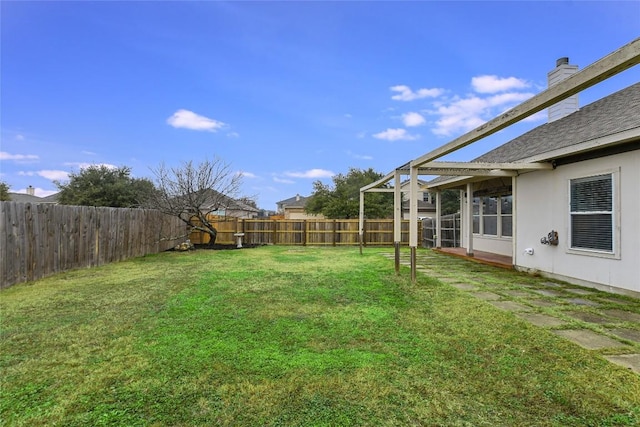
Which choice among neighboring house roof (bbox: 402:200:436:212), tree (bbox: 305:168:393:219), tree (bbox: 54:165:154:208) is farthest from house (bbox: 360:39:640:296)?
neighboring house roof (bbox: 402:200:436:212)

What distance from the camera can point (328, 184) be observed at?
27.7 m

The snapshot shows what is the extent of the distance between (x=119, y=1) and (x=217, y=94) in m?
4.31

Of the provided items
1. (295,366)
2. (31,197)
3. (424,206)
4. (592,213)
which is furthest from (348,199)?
(31,197)

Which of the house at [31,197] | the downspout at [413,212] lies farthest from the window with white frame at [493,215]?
the house at [31,197]

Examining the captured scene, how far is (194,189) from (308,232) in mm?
5474

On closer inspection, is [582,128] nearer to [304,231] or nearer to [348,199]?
[304,231]

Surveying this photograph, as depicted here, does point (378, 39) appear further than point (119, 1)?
Yes

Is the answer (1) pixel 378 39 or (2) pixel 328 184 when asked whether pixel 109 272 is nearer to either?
(1) pixel 378 39

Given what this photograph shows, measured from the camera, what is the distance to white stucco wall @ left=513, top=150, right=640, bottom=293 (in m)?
4.71

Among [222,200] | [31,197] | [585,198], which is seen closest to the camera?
[585,198]

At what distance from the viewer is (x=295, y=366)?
2.51 meters

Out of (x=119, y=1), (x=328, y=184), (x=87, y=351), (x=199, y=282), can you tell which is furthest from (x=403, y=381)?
(x=328, y=184)

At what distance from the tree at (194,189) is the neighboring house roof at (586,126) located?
10013mm

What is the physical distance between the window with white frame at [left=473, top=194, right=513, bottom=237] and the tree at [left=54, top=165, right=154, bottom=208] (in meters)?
17.8
